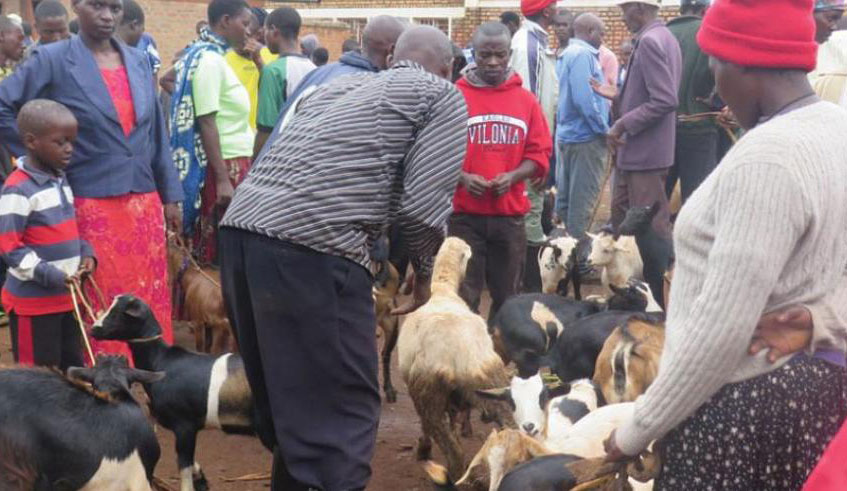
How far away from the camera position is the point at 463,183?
6699mm

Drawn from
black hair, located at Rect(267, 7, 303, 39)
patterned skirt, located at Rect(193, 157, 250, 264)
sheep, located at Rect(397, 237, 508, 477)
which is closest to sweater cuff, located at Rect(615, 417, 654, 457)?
sheep, located at Rect(397, 237, 508, 477)

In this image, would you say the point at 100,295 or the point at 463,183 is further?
the point at 463,183

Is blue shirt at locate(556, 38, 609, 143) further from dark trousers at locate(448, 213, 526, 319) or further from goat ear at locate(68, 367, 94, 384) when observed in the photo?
goat ear at locate(68, 367, 94, 384)

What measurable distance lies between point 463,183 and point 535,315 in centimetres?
96

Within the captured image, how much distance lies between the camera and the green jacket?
7.92 metres

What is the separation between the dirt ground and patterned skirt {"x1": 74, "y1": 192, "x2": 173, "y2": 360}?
71 cm

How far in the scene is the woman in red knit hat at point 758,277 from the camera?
2.36m

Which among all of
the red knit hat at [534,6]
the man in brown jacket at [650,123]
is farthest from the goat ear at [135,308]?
→ the red knit hat at [534,6]

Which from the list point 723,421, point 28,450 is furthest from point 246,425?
point 723,421

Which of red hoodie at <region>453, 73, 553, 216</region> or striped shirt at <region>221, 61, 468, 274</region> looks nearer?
striped shirt at <region>221, 61, 468, 274</region>

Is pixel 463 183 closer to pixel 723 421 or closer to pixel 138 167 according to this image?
pixel 138 167

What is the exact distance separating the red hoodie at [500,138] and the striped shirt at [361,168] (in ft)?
8.83

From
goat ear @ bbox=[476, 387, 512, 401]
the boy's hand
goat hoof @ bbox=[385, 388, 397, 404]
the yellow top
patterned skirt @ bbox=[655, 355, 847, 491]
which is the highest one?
patterned skirt @ bbox=[655, 355, 847, 491]

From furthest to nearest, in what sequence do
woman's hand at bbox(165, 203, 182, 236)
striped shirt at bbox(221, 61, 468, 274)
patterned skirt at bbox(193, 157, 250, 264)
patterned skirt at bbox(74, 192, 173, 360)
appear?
patterned skirt at bbox(193, 157, 250, 264)
woman's hand at bbox(165, 203, 182, 236)
patterned skirt at bbox(74, 192, 173, 360)
striped shirt at bbox(221, 61, 468, 274)
